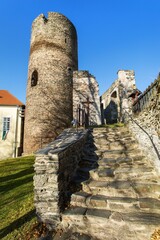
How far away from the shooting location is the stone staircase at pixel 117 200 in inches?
108

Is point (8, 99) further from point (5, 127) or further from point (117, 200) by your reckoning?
point (117, 200)

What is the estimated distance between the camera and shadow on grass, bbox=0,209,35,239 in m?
3.29

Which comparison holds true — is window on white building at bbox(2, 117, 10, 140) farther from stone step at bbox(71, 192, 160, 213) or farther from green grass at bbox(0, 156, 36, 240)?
stone step at bbox(71, 192, 160, 213)

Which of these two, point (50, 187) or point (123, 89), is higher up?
point (123, 89)

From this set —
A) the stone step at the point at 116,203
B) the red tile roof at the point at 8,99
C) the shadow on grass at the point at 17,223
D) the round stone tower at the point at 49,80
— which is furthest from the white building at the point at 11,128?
the stone step at the point at 116,203

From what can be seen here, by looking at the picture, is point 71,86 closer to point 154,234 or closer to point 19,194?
point 19,194

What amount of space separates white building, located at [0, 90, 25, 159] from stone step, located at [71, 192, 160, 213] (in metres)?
15.0

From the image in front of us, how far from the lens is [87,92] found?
13789 mm

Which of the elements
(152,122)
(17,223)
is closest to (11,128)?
(17,223)

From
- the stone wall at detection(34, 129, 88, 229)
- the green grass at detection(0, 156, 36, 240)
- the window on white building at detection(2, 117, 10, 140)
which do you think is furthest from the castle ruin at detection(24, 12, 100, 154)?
the stone wall at detection(34, 129, 88, 229)

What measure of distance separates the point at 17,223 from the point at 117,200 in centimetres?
222

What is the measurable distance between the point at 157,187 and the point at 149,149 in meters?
1.11

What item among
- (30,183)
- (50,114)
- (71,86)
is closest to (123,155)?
(30,183)

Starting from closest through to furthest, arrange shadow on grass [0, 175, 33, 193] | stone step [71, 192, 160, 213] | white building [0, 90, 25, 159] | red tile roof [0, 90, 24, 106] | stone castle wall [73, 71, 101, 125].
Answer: stone step [71, 192, 160, 213] < shadow on grass [0, 175, 33, 193] < stone castle wall [73, 71, 101, 125] < white building [0, 90, 25, 159] < red tile roof [0, 90, 24, 106]
